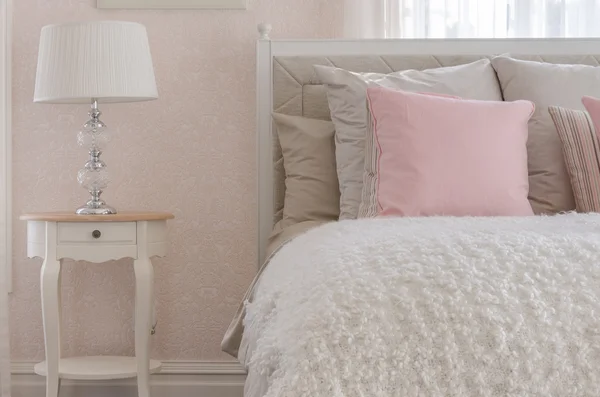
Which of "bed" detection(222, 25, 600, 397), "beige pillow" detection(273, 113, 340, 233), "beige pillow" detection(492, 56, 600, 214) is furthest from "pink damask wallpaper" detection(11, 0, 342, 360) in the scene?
"bed" detection(222, 25, 600, 397)

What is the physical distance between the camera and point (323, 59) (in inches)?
106

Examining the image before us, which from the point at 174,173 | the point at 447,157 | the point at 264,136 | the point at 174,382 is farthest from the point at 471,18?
the point at 174,382

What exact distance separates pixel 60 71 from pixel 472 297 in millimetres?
1827

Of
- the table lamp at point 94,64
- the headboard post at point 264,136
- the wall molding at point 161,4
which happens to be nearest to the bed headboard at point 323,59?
the headboard post at point 264,136

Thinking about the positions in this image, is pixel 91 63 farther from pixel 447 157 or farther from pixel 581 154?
pixel 581 154

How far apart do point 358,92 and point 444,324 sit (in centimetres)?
150

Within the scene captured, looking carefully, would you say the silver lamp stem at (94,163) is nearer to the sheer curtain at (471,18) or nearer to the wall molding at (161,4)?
the wall molding at (161,4)

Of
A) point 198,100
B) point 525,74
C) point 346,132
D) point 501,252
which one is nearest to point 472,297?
point 501,252

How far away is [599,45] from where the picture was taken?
8.95 feet

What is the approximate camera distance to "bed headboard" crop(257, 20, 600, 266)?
270cm

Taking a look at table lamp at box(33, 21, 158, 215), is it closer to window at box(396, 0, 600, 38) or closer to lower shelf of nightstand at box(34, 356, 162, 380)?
lower shelf of nightstand at box(34, 356, 162, 380)

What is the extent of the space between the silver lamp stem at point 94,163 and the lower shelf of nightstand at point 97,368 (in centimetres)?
50

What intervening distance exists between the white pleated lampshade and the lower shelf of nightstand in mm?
850

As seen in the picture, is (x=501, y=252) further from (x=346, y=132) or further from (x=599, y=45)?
(x=599, y=45)
